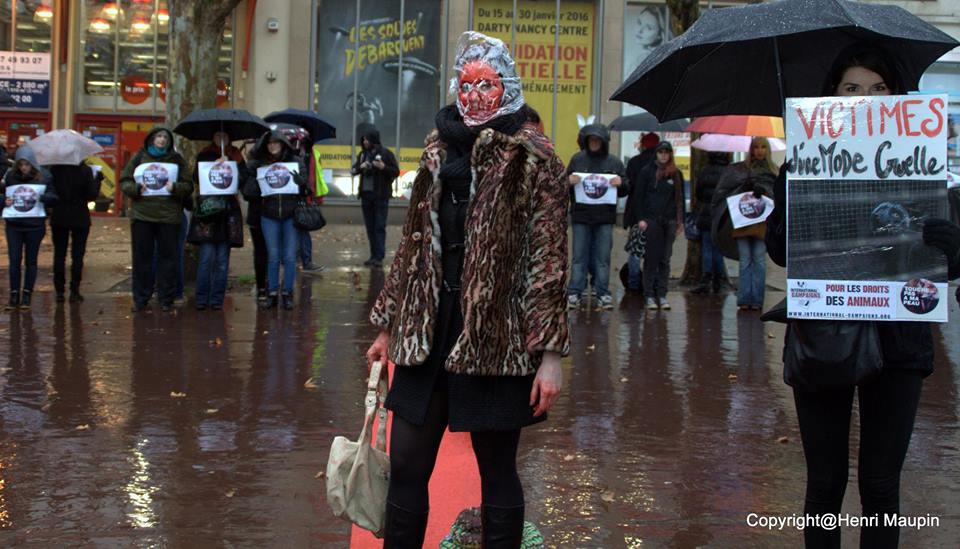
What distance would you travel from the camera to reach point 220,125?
42.9ft

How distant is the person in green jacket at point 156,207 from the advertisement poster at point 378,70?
12.7 m

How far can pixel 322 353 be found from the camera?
9.98m

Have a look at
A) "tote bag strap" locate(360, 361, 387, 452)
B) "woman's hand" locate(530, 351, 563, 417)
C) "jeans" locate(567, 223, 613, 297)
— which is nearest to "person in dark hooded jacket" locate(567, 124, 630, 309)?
"jeans" locate(567, 223, 613, 297)

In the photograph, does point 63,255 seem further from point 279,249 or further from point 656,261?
point 656,261

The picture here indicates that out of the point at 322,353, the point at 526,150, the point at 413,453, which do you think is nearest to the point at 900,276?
the point at 526,150

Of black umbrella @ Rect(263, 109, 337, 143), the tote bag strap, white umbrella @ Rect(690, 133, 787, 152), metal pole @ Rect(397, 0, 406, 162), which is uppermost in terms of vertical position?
metal pole @ Rect(397, 0, 406, 162)

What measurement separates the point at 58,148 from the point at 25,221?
81 cm

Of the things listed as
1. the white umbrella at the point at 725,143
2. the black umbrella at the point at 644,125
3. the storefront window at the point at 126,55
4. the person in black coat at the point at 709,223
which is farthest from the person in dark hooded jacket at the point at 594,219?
the storefront window at the point at 126,55

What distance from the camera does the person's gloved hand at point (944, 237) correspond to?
3885 mm

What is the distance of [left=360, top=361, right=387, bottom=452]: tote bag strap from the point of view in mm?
4270

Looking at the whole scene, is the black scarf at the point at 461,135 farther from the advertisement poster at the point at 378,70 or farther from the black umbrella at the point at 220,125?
the advertisement poster at the point at 378,70

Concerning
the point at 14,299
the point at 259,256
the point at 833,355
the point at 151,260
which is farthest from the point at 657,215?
the point at 833,355

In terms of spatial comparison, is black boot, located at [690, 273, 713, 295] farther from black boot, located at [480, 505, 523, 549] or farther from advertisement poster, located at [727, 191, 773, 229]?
black boot, located at [480, 505, 523, 549]

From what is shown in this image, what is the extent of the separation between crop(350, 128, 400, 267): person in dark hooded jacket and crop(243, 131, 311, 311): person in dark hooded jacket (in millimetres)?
4253
